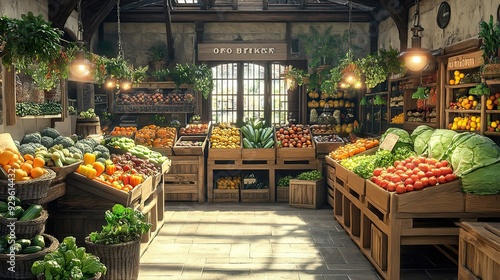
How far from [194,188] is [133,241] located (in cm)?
481

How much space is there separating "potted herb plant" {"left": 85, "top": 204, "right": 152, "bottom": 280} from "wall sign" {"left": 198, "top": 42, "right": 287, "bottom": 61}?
722 cm

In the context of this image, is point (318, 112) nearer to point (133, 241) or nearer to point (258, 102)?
point (258, 102)

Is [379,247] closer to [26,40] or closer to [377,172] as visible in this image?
[377,172]

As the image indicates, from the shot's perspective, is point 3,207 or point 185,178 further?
point 185,178

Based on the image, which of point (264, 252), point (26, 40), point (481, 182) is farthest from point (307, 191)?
point (26, 40)

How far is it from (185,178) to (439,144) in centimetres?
496

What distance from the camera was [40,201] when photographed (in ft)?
14.9

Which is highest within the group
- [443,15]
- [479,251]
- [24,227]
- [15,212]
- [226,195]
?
[443,15]

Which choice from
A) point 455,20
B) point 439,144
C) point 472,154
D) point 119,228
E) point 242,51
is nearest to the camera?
point 119,228

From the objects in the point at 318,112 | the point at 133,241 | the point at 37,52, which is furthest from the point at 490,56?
the point at 318,112

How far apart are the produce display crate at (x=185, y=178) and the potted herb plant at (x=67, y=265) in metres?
5.53

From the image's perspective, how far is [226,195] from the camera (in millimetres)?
9867

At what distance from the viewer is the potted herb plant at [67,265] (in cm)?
381

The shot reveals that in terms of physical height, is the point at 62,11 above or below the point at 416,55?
above
